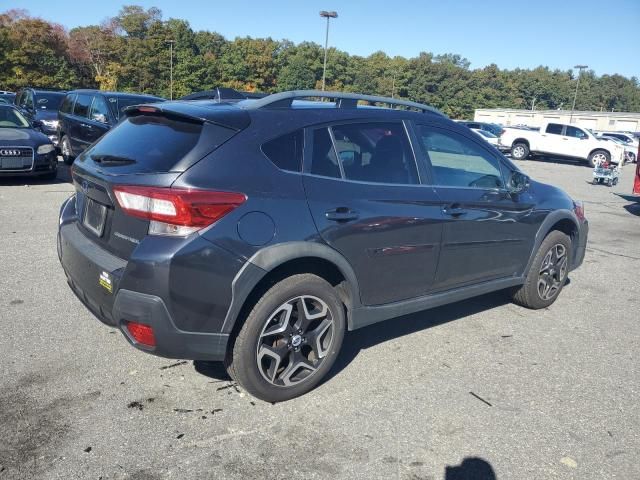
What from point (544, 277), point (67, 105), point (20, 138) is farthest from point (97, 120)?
point (544, 277)

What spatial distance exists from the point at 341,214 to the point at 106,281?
4.53 ft

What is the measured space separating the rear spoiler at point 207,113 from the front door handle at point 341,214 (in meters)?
0.70

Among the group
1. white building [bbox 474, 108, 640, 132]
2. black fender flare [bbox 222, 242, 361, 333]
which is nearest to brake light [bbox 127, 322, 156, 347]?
black fender flare [bbox 222, 242, 361, 333]

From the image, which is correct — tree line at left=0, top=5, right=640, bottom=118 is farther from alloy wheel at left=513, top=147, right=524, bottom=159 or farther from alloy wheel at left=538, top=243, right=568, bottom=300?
alloy wheel at left=538, top=243, right=568, bottom=300

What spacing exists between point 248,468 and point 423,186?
2.15 meters

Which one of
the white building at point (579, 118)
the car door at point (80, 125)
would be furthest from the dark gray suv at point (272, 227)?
the white building at point (579, 118)

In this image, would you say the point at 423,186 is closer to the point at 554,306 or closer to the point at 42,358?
the point at 554,306

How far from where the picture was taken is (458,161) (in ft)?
13.5

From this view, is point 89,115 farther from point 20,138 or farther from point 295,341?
point 295,341

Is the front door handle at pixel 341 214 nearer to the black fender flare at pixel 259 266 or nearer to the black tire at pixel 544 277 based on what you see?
the black fender flare at pixel 259 266

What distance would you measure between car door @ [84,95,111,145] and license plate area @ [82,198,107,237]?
26.1 feet

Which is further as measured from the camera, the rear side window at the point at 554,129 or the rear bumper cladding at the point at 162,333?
the rear side window at the point at 554,129

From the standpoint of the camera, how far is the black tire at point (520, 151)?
26922 millimetres

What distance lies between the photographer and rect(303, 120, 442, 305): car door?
3102mm
